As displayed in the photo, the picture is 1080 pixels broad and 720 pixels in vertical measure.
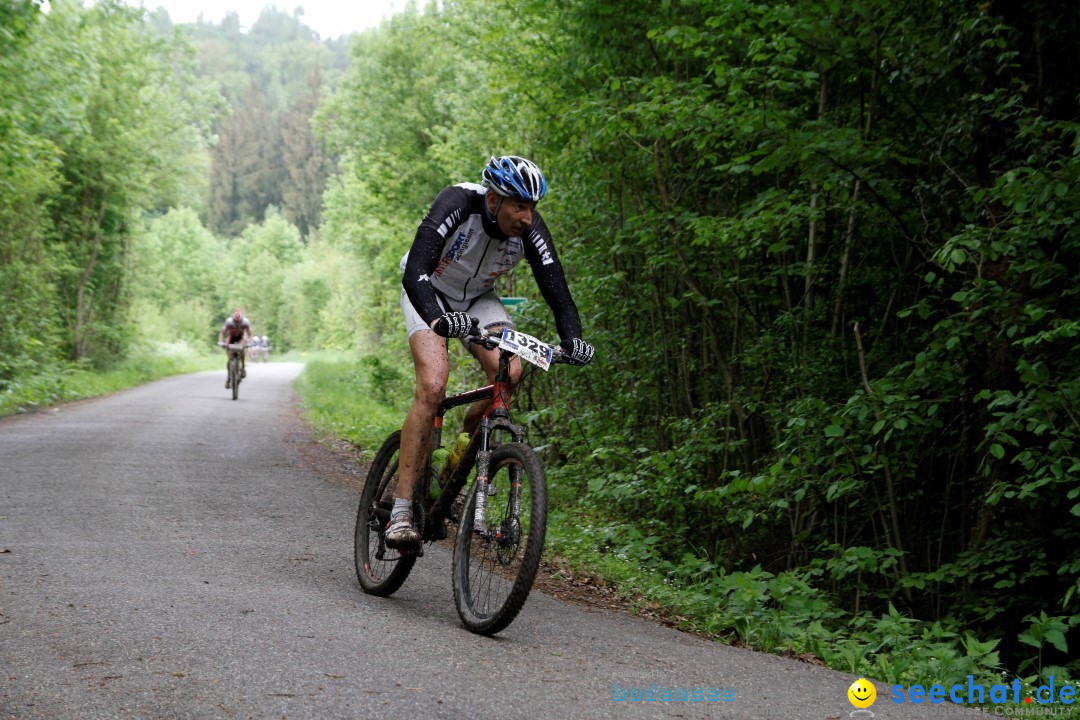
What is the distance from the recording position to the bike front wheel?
4625mm

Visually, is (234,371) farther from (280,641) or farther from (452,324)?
(280,641)

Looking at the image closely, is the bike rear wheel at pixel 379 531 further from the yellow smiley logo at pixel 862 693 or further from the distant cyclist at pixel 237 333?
the distant cyclist at pixel 237 333

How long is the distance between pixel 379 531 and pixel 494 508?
118 cm

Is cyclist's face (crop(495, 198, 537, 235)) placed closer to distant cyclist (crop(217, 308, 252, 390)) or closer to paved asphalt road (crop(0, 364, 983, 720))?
A: paved asphalt road (crop(0, 364, 983, 720))

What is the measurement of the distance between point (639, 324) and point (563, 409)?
133cm

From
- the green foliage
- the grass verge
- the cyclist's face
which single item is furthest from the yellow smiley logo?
the grass verge

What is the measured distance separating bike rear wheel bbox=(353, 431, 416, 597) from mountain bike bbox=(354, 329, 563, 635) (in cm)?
23

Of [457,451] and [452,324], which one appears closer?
[452,324]

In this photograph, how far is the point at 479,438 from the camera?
16.6ft

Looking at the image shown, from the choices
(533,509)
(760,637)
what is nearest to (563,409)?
(760,637)

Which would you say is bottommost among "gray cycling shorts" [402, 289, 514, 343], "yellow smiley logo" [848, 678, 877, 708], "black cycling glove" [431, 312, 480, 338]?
"yellow smiley logo" [848, 678, 877, 708]

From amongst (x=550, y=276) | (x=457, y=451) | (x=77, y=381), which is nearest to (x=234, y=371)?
(x=77, y=381)

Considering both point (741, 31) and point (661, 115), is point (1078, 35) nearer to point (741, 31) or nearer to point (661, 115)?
point (741, 31)

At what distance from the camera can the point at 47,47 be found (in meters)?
18.3
